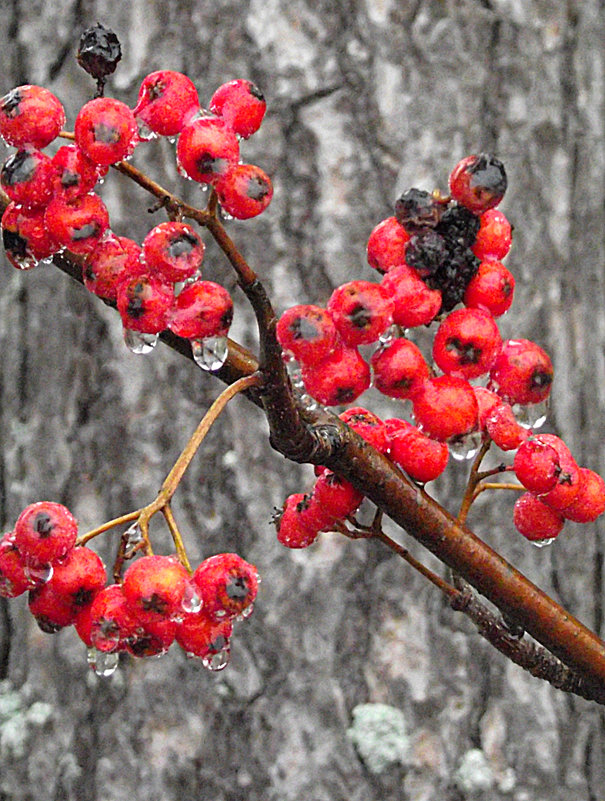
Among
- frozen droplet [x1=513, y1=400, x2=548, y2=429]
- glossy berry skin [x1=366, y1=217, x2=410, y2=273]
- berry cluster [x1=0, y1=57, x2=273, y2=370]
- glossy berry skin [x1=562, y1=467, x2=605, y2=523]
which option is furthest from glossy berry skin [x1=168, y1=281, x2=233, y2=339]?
glossy berry skin [x1=562, y1=467, x2=605, y2=523]

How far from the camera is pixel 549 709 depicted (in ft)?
4.95

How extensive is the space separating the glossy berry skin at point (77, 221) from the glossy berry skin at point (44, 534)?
0.17 meters

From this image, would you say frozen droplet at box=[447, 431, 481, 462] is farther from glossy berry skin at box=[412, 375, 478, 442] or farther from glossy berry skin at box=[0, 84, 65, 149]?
glossy berry skin at box=[0, 84, 65, 149]

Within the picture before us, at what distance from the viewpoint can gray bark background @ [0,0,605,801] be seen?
1458 mm

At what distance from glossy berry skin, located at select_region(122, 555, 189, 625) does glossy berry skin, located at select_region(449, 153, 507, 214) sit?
0.27 metres

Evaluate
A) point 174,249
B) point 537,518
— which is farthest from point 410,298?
point 537,518

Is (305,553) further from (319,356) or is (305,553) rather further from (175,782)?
(319,356)

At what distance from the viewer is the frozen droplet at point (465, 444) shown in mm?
575

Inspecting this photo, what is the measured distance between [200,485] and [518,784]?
0.67 metres

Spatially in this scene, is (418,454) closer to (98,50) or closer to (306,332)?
(306,332)

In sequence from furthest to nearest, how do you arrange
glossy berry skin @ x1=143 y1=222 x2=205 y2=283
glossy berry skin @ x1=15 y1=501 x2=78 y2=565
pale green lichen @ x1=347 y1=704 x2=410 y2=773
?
1. pale green lichen @ x1=347 y1=704 x2=410 y2=773
2. glossy berry skin @ x1=15 y1=501 x2=78 y2=565
3. glossy berry skin @ x1=143 y1=222 x2=205 y2=283

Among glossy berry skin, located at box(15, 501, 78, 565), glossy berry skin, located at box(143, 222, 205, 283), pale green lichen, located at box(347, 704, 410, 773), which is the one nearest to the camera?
glossy berry skin, located at box(143, 222, 205, 283)

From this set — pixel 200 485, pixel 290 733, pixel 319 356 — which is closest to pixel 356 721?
pixel 290 733

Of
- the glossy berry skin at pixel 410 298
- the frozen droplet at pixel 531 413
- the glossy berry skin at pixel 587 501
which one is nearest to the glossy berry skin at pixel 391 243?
the glossy berry skin at pixel 410 298
